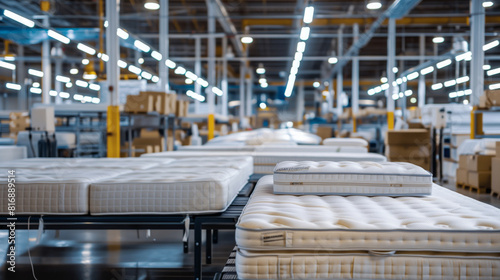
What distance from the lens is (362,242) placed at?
1665 mm

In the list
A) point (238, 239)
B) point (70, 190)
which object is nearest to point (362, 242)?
point (238, 239)

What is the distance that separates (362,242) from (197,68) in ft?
44.5

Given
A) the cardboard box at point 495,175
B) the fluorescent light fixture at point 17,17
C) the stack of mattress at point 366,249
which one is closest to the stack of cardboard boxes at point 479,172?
the cardboard box at point 495,175

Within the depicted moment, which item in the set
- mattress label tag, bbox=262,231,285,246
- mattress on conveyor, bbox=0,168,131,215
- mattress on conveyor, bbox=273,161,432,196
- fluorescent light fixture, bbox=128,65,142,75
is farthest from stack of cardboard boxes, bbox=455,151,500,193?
fluorescent light fixture, bbox=128,65,142,75

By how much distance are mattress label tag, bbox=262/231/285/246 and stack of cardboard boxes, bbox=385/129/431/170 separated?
7.96 meters

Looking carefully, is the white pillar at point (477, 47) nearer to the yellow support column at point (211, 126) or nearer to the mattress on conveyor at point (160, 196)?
the yellow support column at point (211, 126)

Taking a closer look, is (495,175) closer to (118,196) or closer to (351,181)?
(351,181)

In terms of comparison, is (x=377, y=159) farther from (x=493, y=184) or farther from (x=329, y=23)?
(x=329, y=23)

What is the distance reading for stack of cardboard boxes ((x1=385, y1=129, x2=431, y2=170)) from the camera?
905 cm

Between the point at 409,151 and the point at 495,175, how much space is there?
3.03 m

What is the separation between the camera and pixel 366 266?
1665mm

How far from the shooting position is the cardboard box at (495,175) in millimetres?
6105

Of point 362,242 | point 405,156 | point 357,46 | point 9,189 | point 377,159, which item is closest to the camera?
point 362,242

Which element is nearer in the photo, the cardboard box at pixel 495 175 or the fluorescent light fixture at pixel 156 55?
the cardboard box at pixel 495 175
